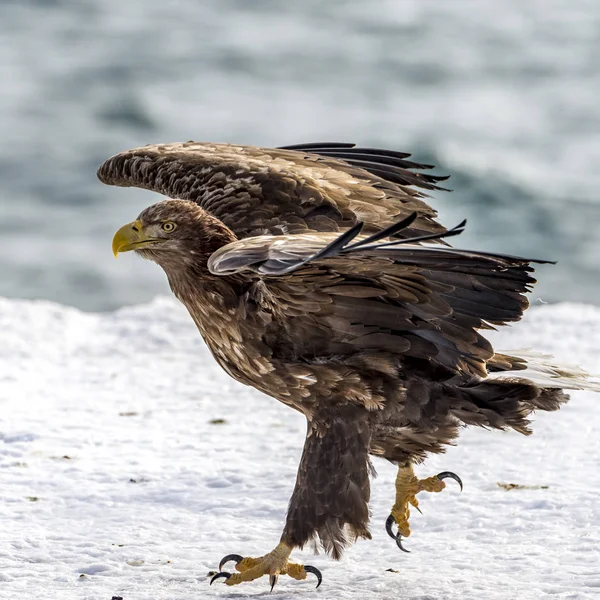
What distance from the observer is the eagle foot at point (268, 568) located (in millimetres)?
4570

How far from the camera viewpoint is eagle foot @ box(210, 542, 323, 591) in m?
4.57

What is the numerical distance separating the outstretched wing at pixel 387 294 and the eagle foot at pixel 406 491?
71 centimetres

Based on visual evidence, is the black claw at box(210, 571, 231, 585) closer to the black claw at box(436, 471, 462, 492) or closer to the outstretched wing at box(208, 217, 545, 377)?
the outstretched wing at box(208, 217, 545, 377)

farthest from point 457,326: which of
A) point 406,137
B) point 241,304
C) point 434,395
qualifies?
point 406,137

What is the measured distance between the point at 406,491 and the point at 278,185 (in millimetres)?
1372

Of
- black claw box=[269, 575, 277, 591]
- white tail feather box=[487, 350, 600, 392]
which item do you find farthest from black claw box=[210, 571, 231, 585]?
white tail feather box=[487, 350, 600, 392]

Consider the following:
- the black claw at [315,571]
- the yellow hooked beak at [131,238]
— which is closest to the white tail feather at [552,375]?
the black claw at [315,571]

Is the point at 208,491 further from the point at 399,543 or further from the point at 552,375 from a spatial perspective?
the point at 552,375

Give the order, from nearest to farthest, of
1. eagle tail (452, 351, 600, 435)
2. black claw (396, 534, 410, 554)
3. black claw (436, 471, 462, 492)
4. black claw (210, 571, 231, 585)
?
black claw (210, 571, 231, 585) < eagle tail (452, 351, 600, 435) < black claw (396, 534, 410, 554) < black claw (436, 471, 462, 492)

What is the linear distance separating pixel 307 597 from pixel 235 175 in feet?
6.02

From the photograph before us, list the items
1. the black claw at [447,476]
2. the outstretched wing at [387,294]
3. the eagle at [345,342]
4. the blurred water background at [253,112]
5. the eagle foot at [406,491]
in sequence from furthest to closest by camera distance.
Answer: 1. the blurred water background at [253,112]
2. the black claw at [447,476]
3. the eagle foot at [406,491]
4. the eagle at [345,342]
5. the outstretched wing at [387,294]

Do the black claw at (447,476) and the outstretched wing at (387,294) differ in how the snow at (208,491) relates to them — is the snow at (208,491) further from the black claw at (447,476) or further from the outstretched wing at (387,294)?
the outstretched wing at (387,294)

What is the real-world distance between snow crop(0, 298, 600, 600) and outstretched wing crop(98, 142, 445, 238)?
1220 millimetres

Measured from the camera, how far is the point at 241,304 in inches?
180
